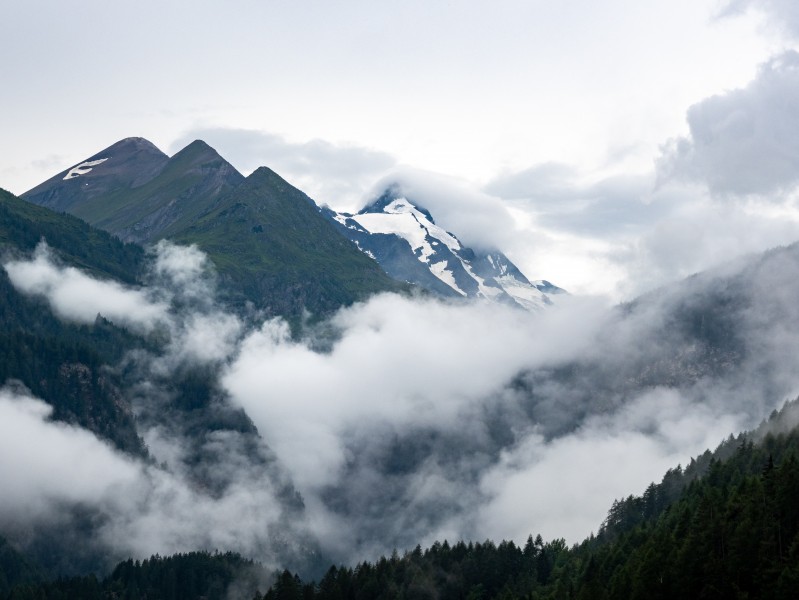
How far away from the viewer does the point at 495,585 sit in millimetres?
199875

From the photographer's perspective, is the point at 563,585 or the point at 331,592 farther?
the point at 331,592

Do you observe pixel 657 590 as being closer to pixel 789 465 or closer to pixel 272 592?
pixel 789 465

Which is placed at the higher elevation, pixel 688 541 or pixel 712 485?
pixel 712 485

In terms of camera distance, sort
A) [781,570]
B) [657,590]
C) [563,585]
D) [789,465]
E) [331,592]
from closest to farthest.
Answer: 1. [781,570]
2. [657,590]
3. [789,465]
4. [563,585]
5. [331,592]

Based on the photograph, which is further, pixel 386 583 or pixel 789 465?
pixel 386 583

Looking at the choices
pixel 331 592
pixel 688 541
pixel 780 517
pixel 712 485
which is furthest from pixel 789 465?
pixel 331 592

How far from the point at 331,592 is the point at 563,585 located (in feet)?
162

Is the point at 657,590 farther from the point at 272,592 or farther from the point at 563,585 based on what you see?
the point at 272,592

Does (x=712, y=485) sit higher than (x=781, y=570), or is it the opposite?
(x=712, y=485)

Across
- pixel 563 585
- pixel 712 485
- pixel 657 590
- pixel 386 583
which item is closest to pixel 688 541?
pixel 657 590

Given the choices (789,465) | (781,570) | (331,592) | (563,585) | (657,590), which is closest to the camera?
(781,570)

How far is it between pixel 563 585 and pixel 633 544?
56.3ft

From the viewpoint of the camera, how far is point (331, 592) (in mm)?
195375

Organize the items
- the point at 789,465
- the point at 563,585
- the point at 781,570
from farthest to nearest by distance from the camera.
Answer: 1. the point at 563,585
2. the point at 789,465
3. the point at 781,570
